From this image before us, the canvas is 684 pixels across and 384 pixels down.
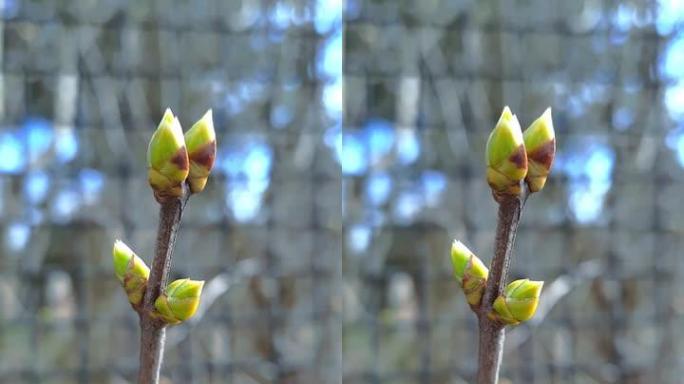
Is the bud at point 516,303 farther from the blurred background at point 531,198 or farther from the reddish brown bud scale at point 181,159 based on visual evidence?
the blurred background at point 531,198

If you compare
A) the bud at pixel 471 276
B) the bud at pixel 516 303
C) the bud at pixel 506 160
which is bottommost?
the bud at pixel 516 303

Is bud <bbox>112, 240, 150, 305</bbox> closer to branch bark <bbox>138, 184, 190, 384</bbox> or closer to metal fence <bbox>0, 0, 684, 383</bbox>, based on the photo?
branch bark <bbox>138, 184, 190, 384</bbox>

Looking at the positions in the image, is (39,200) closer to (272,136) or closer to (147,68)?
(147,68)

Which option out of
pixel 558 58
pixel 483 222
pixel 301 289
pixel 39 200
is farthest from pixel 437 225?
pixel 39 200

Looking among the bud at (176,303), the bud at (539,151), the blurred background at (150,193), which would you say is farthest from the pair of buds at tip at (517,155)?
the blurred background at (150,193)

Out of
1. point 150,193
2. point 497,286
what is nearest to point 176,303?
point 497,286

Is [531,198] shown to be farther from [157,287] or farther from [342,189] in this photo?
[157,287]
